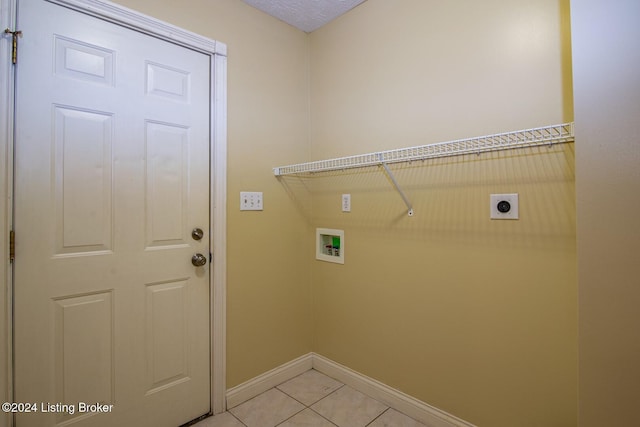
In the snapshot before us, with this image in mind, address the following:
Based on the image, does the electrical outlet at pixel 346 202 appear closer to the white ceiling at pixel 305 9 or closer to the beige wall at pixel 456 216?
the beige wall at pixel 456 216

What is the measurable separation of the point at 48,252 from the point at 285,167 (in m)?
1.26

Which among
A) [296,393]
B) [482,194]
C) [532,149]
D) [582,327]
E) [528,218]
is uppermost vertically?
[532,149]

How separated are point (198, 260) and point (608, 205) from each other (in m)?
1.73

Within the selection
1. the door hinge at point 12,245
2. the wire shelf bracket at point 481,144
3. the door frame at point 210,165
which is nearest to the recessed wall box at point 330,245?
the wire shelf bracket at point 481,144

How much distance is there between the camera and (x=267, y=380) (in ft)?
6.59

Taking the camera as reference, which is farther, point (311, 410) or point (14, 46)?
point (311, 410)

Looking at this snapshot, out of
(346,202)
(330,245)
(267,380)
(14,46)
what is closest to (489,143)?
(346,202)

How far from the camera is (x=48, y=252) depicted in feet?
4.30

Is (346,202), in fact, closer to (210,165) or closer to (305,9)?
(210,165)

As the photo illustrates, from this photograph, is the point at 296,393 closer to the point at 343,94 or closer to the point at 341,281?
the point at 341,281

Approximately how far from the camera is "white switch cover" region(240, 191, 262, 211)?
6.26 ft

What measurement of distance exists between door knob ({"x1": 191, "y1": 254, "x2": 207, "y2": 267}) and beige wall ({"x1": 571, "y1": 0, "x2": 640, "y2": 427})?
164cm

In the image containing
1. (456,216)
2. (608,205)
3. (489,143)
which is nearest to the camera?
(608,205)

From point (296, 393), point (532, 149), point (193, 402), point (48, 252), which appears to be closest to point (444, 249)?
point (532, 149)
